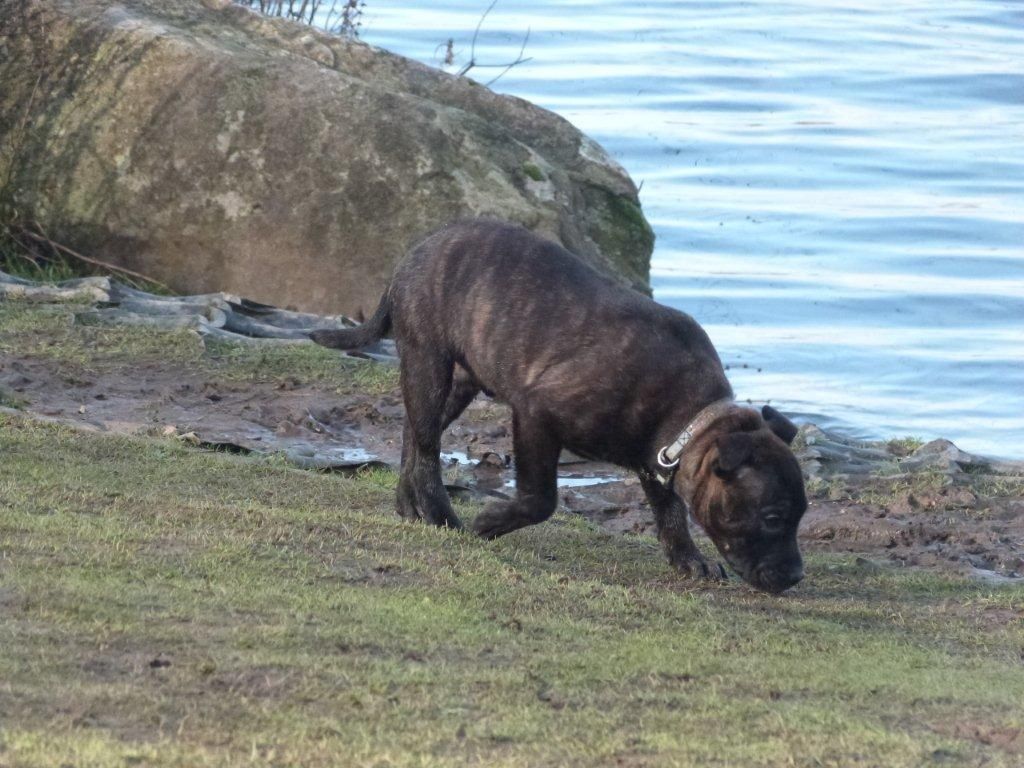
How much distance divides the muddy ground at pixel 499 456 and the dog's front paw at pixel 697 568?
0.72m

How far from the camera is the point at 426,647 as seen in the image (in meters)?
5.95

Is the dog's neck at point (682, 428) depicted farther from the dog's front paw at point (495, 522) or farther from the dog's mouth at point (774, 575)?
the dog's front paw at point (495, 522)

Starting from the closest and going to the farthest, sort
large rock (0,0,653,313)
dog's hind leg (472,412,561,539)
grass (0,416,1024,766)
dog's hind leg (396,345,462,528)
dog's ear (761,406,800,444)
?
grass (0,416,1024,766) < dog's ear (761,406,800,444) < dog's hind leg (472,412,561,539) < dog's hind leg (396,345,462,528) < large rock (0,0,653,313)

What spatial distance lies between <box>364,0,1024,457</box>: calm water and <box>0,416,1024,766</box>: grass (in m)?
6.53

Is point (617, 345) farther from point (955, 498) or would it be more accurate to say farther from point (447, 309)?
point (955, 498)

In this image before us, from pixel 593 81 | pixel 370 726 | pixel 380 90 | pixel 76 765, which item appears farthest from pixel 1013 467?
pixel 593 81

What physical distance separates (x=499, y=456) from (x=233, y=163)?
155 inches

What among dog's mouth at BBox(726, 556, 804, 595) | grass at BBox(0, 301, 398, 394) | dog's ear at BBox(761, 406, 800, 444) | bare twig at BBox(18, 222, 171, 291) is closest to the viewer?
dog's mouth at BBox(726, 556, 804, 595)

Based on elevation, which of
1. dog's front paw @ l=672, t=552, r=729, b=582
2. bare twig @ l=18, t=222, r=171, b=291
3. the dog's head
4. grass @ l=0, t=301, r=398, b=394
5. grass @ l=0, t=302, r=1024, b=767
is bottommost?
grass @ l=0, t=301, r=398, b=394

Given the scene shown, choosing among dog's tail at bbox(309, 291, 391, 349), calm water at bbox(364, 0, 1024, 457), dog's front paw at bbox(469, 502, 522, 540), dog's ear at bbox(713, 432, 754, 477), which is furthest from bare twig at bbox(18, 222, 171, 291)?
dog's ear at bbox(713, 432, 754, 477)

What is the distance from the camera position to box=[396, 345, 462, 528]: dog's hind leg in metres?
8.48

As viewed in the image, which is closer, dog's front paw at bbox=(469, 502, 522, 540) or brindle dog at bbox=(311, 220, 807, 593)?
brindle dog at bbox=(311, 220, 807, 593)

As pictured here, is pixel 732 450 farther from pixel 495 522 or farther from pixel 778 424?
pixel 495 522

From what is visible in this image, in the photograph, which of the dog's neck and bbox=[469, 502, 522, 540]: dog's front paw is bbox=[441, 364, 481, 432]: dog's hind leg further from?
the dog's neck
